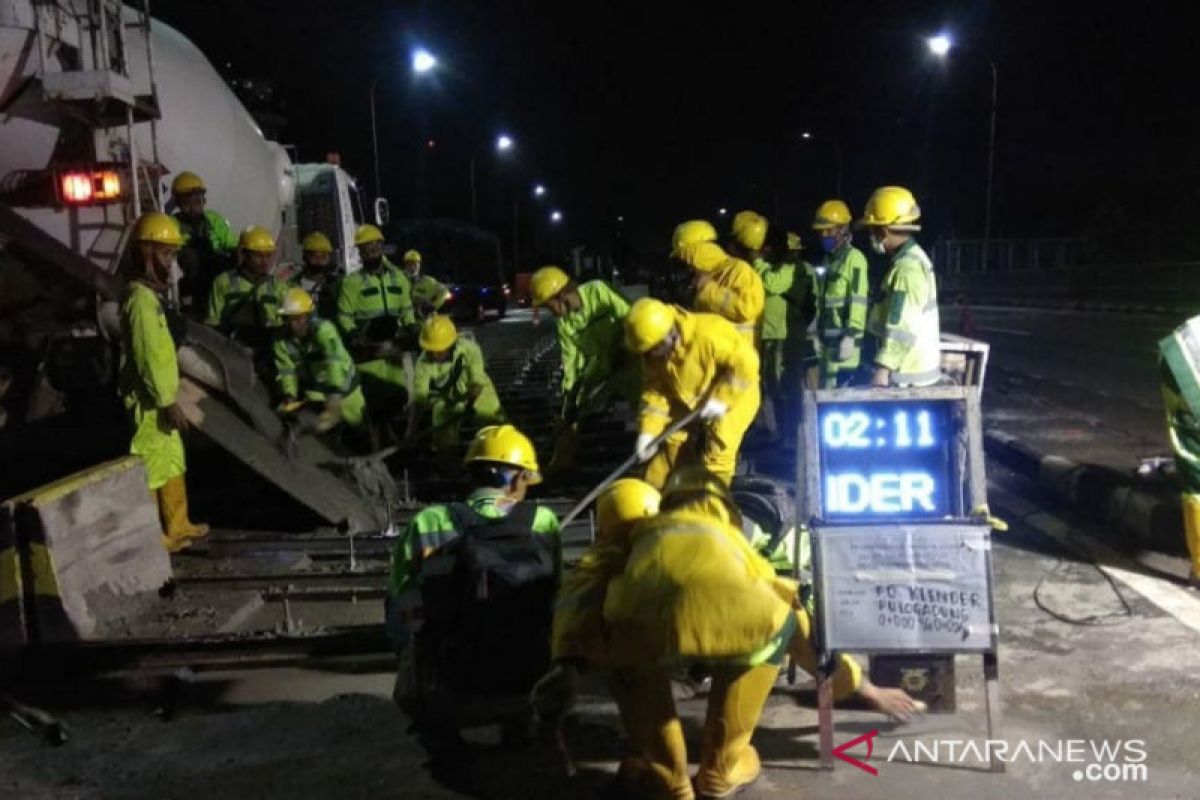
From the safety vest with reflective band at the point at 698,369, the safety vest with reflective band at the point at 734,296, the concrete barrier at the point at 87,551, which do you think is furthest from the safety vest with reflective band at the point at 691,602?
the safety vest with reflective band at the point at 734,296

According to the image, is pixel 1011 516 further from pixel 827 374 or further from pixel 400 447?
pixel 400 447

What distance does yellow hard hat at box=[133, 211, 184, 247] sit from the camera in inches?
279

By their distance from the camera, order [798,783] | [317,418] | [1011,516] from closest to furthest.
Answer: [798,783] → [1011,516] → [317,418]

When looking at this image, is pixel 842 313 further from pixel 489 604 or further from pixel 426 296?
pixel 489 604

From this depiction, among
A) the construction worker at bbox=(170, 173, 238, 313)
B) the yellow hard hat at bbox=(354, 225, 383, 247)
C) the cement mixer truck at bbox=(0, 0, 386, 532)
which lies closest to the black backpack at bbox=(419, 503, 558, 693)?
the cement mixer truck at bbox=(0, 0, 386, 532)

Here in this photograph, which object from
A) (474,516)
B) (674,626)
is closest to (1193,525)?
(674,626)

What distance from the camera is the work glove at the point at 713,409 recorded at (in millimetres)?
5699

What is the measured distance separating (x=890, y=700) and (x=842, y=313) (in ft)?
14.2

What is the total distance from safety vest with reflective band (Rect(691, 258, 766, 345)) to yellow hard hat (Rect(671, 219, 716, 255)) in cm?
37

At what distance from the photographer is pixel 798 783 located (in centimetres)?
393

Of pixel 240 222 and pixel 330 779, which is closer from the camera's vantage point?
pixel 330 779

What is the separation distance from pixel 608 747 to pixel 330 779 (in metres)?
1.07

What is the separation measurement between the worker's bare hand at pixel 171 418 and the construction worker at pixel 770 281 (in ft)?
15.3

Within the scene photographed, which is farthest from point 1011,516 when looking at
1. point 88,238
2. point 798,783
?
point 88,238
